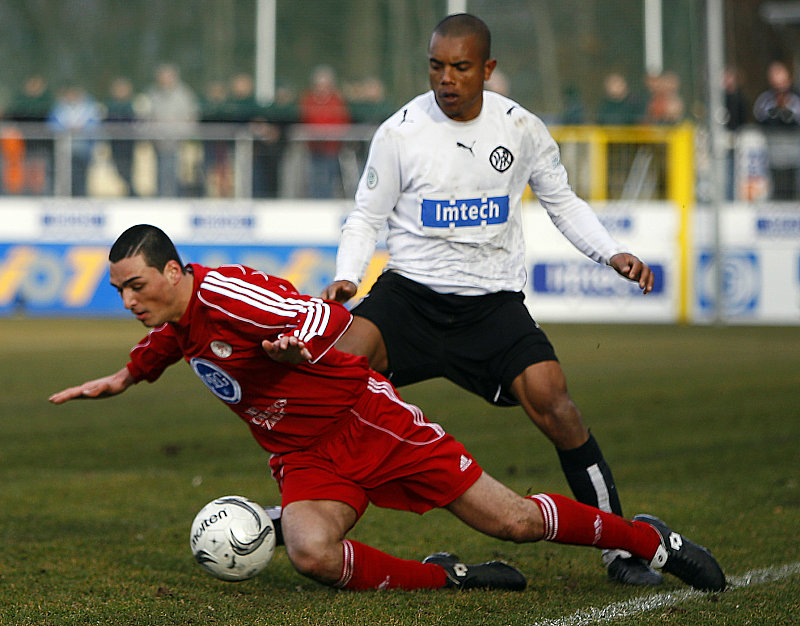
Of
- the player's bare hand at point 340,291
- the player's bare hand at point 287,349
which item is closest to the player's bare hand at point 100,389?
the player's bare hand at point 340,291

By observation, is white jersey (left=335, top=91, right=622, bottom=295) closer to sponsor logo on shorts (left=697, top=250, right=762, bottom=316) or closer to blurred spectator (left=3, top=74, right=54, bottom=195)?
sponsor logo on shorts (left=697, top=250, right=762, bottom=316)

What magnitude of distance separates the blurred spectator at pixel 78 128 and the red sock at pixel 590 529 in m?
15.5

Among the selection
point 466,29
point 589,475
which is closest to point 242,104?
point 466,29

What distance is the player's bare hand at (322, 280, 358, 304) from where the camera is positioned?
4922 millimetres

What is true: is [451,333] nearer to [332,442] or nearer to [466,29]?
[332,442]

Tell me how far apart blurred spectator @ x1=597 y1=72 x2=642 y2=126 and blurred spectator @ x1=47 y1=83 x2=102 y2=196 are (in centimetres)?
798

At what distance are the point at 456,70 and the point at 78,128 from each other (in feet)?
49.0

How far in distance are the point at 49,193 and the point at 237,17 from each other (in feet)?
18.3

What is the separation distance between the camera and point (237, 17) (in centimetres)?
2238

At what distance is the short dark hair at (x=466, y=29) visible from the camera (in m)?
5.18

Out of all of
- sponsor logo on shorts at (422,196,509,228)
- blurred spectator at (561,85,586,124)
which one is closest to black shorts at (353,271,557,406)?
sponsor logo on shorts at (422,196,509,228)

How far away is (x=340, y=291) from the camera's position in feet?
16.4

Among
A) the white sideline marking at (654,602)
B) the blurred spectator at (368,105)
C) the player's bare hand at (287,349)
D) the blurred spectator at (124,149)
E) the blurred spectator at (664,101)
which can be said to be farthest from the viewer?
the blurred spectator at (368,105)

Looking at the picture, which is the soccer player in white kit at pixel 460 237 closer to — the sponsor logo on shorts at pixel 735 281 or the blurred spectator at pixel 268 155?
the sponsor logo on shorts at pixel 735 281
